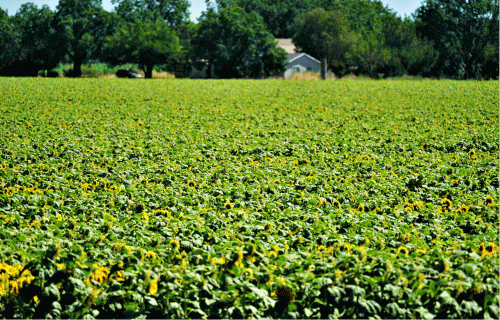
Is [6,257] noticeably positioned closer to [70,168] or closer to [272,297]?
[272,297]

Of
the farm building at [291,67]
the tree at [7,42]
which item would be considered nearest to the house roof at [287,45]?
the farm building at [291,67]

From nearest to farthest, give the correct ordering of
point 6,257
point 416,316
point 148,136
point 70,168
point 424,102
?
1. point 416,316
2. point 6,257
3. point 70,168
4. point 148,136
5. point 424,102

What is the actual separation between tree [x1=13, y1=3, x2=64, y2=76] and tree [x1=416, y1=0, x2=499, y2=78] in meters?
44.1

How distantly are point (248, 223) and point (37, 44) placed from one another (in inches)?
2449

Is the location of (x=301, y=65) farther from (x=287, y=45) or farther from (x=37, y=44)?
(x=37, y=44)

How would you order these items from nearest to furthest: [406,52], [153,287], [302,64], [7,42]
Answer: [153,287] < [406,52] < [7,42] < [302,64]

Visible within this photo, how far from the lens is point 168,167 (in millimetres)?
8516

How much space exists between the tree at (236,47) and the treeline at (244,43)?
0.36 feet

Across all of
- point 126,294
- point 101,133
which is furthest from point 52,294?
point 101,133

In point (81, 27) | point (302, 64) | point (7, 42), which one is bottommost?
point (302, 64)

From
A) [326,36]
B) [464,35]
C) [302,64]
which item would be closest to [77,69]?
[302,64]

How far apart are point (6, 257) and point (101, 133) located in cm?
848

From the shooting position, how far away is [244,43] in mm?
58719

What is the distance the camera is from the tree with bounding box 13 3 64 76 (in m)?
59.7
